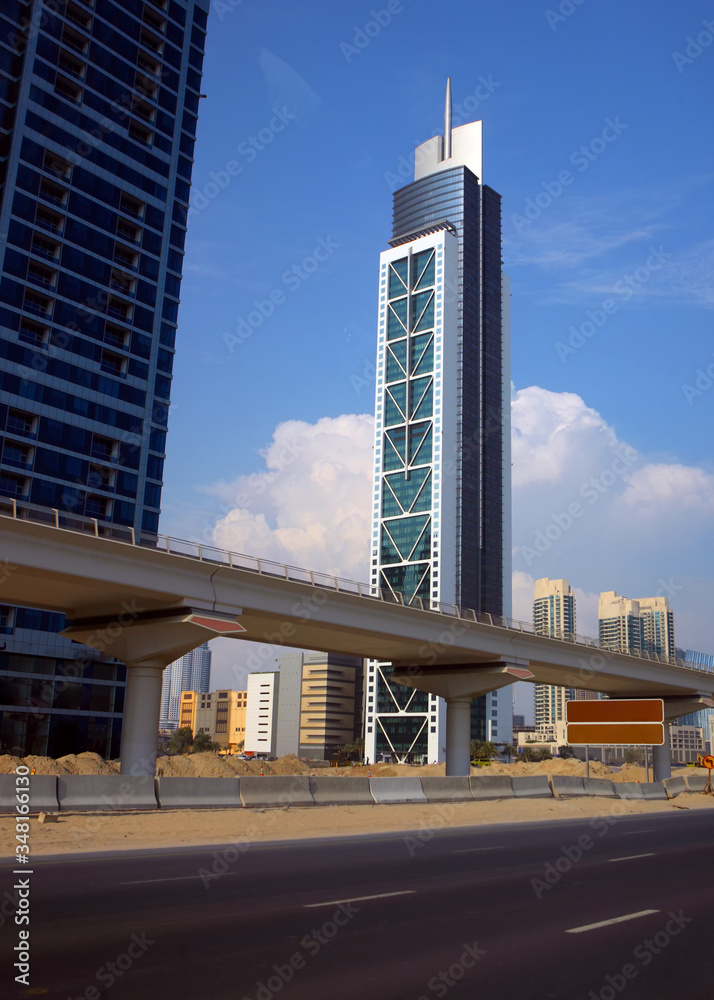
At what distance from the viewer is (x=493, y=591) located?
191 metres

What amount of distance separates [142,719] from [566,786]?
21860mm

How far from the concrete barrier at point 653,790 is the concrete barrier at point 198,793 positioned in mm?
28041

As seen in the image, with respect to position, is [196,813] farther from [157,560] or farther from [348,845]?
[157,560]

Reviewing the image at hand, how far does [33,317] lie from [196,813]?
57.8m

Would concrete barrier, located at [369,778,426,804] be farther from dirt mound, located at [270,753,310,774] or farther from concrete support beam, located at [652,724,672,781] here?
concrete support beam, located at [652,724,672,781]

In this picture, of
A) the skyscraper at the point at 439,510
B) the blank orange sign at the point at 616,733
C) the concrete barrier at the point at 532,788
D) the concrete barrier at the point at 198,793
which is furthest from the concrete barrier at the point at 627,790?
the skyscraper at the point at 439,510

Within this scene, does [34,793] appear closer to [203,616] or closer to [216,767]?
[203,616]

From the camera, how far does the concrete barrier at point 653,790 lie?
48.5 meters

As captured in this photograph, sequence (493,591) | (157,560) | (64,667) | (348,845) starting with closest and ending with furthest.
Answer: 1. (348,845)
2. (157,560)
3. (64,667)
4. (493,591)

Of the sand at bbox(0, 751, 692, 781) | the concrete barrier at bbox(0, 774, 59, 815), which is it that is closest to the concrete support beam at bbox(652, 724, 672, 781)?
the sand at bbox(0, 751, 692, 781)

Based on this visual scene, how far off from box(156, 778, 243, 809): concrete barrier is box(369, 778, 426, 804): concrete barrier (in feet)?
22.0

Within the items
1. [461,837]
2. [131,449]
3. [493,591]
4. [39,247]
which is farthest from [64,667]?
[493,591]

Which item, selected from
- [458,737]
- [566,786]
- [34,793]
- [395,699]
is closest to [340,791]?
[34,793]

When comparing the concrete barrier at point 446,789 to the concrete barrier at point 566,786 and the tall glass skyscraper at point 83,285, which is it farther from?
the tall glass skyscraper at point 83,285
